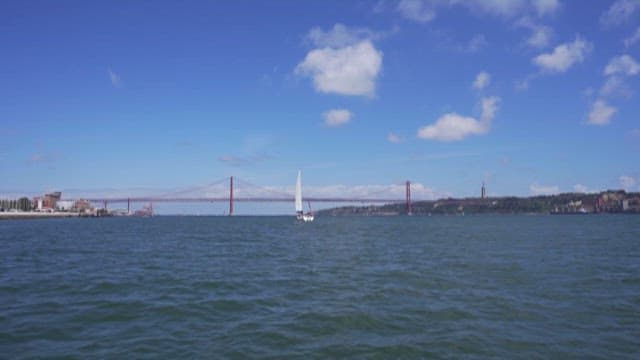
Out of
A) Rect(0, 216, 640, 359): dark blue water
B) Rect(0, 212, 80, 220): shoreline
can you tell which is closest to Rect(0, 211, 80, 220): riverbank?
Rect(0, 212, 80, 220): shoreline

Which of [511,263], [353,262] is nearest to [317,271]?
[353,262]

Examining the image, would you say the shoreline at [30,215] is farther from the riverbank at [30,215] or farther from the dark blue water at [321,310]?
the dark blue water at [321,310]

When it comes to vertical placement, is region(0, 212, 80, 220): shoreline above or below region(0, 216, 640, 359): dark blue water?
above

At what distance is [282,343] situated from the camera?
10.8 m

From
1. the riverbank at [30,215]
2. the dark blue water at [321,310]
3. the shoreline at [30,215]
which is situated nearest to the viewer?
the dark blue water at [321,310]

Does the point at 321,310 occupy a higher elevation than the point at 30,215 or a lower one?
lower

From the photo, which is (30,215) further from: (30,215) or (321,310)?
(321,310)

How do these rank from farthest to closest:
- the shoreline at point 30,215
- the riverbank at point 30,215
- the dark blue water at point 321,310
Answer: the riverbank at point 30,215
the shoreline at point 30,215
the dark blue water at point 321,310

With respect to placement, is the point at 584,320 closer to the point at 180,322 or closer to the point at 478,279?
the point at 478,279

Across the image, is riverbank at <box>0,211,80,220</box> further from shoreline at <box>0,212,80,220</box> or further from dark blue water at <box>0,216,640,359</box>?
dark blue water at <box>0,216,640,359</box>

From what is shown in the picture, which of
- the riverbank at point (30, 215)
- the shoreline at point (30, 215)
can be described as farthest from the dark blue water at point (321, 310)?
the riverbank at point (30, 215)

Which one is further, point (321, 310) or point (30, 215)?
point (30, 215)

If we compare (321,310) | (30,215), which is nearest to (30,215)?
(30,215)

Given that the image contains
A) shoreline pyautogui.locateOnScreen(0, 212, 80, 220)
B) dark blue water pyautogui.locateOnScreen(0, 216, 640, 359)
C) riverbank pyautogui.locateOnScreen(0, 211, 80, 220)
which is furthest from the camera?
riverbank pyautogui.locateOnScreen(0, 211, 80, 220)
